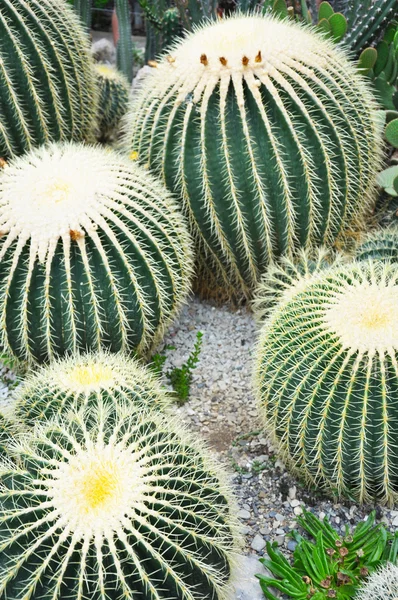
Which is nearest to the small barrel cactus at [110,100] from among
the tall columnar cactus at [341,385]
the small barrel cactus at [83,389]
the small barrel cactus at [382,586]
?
the small barrel cactus at [83,389]

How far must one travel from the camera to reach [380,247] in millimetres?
3221

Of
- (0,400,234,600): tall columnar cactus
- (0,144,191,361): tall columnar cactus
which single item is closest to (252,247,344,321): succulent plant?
(0,144,191,361): tall columnar cactus

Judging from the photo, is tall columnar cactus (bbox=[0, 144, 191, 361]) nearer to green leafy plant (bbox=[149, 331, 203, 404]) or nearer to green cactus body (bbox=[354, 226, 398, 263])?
green leafy plant (bbox=[149, 331, 203, 404])

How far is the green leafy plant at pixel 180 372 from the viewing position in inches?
125

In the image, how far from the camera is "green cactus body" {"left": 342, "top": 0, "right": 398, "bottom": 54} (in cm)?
412

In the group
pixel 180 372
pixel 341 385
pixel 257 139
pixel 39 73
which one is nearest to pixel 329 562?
pixel 341 385

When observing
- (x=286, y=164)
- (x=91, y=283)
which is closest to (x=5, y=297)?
(x=91, y=283)

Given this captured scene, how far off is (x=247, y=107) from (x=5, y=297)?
1286 millimetres

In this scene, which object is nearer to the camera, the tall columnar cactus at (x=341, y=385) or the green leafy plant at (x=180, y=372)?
the tall columnar cactus at (x=341, y=385)

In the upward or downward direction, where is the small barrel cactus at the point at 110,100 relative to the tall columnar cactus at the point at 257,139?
downward

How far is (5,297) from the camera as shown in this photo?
292cm

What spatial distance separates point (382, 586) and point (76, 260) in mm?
1600

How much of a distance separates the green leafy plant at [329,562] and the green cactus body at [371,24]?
271 cm

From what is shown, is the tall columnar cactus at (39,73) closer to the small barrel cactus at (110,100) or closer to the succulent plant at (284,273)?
the small barrel cactus at (110,100)
